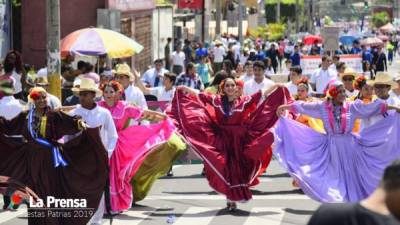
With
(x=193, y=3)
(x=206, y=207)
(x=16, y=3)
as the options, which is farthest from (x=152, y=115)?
(x=193, y=3)

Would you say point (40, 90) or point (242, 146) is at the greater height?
point (40, 90)

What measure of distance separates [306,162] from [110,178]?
2217 millimetres

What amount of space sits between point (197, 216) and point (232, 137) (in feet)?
3.40

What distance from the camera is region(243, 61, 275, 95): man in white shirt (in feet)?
54.1

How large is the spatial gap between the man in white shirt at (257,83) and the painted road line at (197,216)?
3933 millimetres

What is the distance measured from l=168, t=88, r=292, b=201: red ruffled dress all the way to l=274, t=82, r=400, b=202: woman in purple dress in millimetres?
711

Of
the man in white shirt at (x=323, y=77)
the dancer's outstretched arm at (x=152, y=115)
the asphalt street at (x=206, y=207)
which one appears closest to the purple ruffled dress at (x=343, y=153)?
the asphalt street at (x=206, y=207)

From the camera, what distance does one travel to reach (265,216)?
40.9 ft

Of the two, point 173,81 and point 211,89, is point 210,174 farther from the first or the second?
point 173,81

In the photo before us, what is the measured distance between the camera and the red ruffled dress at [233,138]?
12672 millimetres

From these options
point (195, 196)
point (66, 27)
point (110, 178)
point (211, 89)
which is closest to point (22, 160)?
point (110, 178)

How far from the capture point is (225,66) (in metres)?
21.3

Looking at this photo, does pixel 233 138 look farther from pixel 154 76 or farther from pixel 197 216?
pixel 154 76

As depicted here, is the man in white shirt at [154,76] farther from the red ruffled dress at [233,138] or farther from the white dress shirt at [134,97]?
the red ruffled dress at [233,138]
